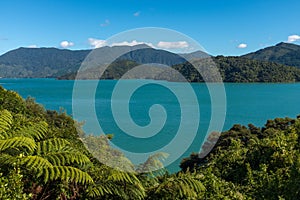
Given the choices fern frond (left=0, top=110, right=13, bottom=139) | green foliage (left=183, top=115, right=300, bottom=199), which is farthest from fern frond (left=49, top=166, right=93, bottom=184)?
green foliage (left=183, top=115, right=300, bottom=199)

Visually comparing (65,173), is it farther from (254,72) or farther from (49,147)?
(254,72)

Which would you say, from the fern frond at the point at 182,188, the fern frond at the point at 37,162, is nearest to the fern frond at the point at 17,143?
the fern frond at the point at 37,162

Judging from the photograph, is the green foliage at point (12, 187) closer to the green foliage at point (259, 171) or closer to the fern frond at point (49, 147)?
the fern frond at point (49, 147)

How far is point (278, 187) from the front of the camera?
15.9 feet

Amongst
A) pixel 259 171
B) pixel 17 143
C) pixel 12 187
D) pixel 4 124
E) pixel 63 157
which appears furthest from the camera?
pixel 259 171

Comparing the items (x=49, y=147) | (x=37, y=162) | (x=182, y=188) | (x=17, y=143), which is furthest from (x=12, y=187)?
(x=182, y=188)

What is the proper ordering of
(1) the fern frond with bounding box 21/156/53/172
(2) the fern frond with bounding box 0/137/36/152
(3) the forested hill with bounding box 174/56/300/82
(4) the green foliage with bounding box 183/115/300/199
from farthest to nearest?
(3) the forested hill with bounding box 174/56/300/82 → (4) the green foliage with bounding box 183/115/300/199 → (2) the fern frond with bounding box 0/137/36/152 → (1) the fern frond with bounding box 21/156/53/172

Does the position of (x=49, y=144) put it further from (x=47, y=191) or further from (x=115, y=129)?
(x=115, y=129)

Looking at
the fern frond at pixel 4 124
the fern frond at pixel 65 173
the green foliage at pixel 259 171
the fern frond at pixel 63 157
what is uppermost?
the fern frond at pixel 4 124

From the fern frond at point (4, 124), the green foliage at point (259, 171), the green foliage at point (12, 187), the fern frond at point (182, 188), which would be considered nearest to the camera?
Result: the green foliage at point (12, 187)

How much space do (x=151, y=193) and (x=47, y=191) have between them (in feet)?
3.89

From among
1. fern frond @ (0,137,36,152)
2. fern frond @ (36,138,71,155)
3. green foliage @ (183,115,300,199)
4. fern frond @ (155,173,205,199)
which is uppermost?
fern frond @ (0,137,36,152)

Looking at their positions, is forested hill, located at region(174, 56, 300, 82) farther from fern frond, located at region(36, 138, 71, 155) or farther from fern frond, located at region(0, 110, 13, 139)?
fern frond, located at region(36, 138, 71, 155)

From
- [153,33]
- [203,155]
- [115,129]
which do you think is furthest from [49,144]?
[115,129]
